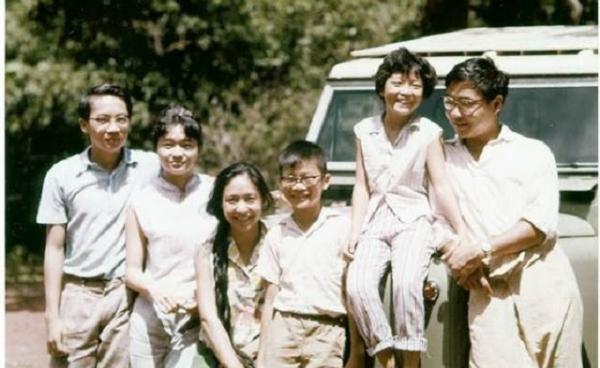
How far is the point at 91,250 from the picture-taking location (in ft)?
14.5

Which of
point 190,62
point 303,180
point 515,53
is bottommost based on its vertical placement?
point 303,180

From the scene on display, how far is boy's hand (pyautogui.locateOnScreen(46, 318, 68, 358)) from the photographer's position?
4371 mm

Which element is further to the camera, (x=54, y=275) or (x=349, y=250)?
(x=54, y=275)

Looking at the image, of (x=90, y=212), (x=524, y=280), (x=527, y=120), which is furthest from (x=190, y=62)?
(x=524, y=280)

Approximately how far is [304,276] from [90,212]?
95cm

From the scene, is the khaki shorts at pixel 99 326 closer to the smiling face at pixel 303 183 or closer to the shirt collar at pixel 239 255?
the shirt collar at pixel 239 255

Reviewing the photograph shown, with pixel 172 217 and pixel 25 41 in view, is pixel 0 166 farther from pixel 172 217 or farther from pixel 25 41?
pixel 25 41

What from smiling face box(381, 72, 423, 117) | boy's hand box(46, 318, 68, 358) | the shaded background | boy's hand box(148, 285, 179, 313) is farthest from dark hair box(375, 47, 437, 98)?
the shaded background

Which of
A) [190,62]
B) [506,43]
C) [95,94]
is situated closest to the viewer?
[95,94]

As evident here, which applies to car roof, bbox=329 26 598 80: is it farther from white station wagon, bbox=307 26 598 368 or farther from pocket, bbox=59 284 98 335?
pocket, bbox=59 284 98 335

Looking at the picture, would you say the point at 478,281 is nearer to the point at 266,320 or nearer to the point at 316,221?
the point at 316,221

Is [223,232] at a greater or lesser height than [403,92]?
lesser

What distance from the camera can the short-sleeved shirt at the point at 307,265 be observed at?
4.04m

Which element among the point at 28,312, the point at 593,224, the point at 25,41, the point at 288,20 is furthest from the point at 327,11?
the point at 593,224
